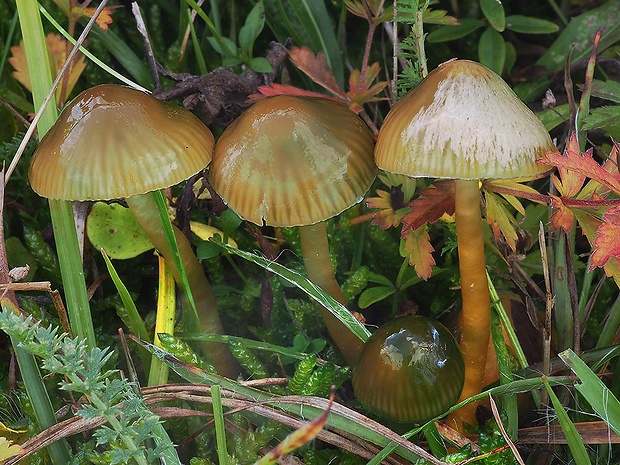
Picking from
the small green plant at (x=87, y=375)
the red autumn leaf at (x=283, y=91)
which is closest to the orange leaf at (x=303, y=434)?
the small green plant at (x=87, y=375)

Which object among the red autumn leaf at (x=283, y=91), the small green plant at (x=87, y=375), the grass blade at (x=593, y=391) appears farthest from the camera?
the red autumn leaf at (x=283, y=91)

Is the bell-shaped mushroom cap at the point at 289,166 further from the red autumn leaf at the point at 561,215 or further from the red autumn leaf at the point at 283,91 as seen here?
the red autumn leaf at the point at 561,215

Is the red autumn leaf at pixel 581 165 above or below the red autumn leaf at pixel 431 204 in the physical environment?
above

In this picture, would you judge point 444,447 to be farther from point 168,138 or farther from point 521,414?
point 168,138

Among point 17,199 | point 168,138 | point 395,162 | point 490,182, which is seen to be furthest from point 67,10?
point 490,182

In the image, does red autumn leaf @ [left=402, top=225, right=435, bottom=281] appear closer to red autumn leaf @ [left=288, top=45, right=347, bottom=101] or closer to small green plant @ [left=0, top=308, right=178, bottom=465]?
red autumn leaf @ [left=288, top=45, right=347, bottom=101]

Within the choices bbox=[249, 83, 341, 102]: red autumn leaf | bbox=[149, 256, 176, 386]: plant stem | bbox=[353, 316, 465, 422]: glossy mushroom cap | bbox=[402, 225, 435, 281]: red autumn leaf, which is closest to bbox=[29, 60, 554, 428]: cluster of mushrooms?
bbox=[353, 316, 465, 422]: glossy mushroom cap

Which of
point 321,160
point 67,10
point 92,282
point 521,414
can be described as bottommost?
point 521,414
